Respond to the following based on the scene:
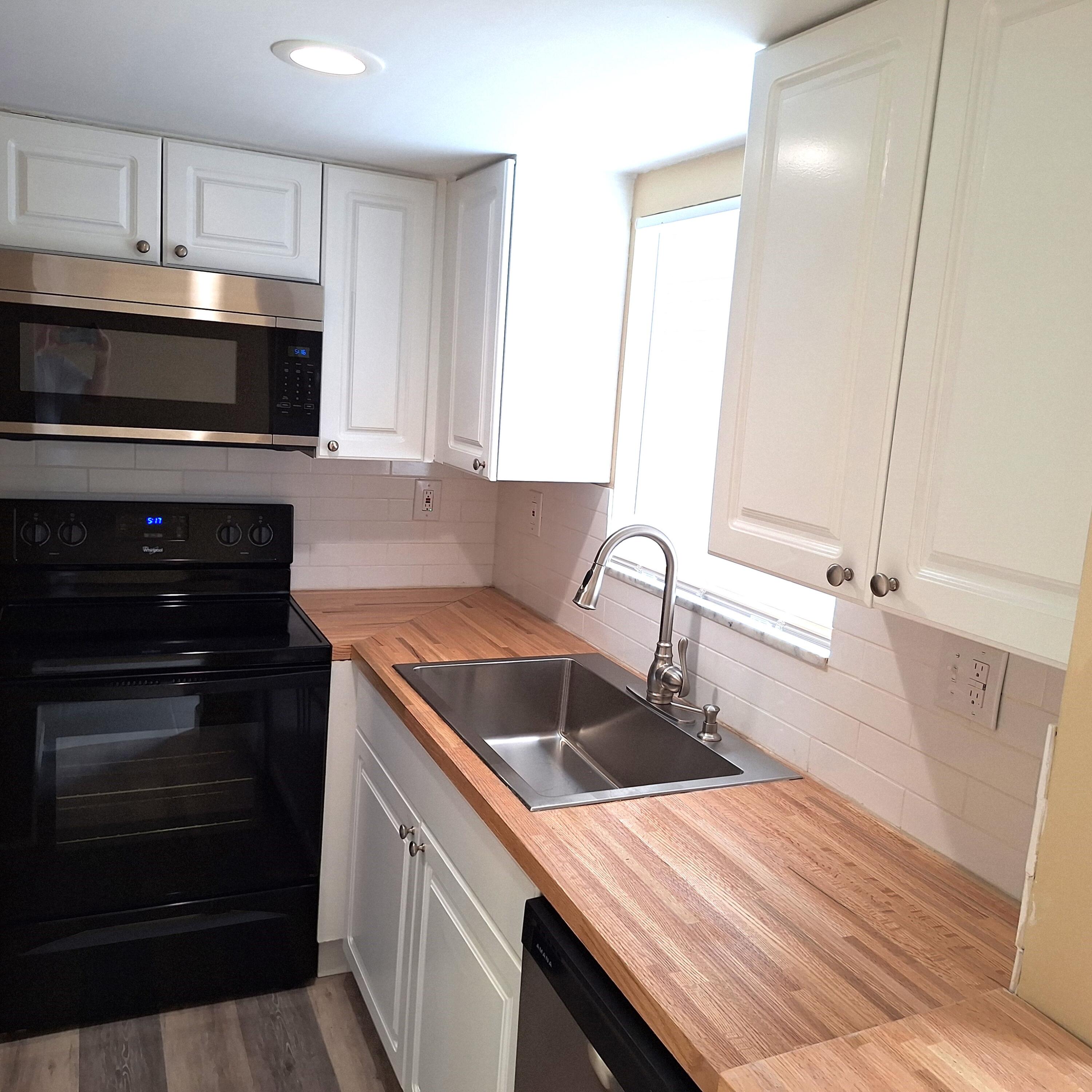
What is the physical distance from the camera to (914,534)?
1188 millimetres

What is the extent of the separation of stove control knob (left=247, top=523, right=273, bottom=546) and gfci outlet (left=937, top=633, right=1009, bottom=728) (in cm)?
188

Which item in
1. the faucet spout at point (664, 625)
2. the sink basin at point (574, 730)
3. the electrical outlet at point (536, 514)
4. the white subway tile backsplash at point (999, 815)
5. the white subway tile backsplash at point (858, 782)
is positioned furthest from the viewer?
the electrical outlet at point (536, 514)

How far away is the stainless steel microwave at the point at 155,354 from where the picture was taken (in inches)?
88.2

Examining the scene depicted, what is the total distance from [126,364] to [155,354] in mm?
69

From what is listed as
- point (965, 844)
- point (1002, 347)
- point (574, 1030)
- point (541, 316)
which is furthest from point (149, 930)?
point (1002, 347)

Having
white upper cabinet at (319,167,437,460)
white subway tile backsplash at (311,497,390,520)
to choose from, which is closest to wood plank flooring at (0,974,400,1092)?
white subway tile backsplash at (311,497,390,520)

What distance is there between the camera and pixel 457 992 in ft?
5.77

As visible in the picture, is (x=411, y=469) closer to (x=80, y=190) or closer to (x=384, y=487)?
(x=384, y=487)

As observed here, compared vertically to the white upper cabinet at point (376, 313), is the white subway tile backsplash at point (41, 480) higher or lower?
lower

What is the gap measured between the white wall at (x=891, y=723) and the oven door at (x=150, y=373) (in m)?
1.03

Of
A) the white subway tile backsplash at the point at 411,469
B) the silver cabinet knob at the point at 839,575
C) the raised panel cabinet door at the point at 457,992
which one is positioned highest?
the silver cabinet knob at the point at 839,575

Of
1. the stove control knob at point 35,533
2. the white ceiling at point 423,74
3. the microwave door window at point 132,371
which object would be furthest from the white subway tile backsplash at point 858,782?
the stove control knob at point 35,533

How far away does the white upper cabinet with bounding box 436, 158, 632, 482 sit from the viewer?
2299 millimetres

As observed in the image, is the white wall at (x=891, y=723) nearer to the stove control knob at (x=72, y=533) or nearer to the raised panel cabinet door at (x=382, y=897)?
the raised panel cabinet door at (x=382, y=897)
